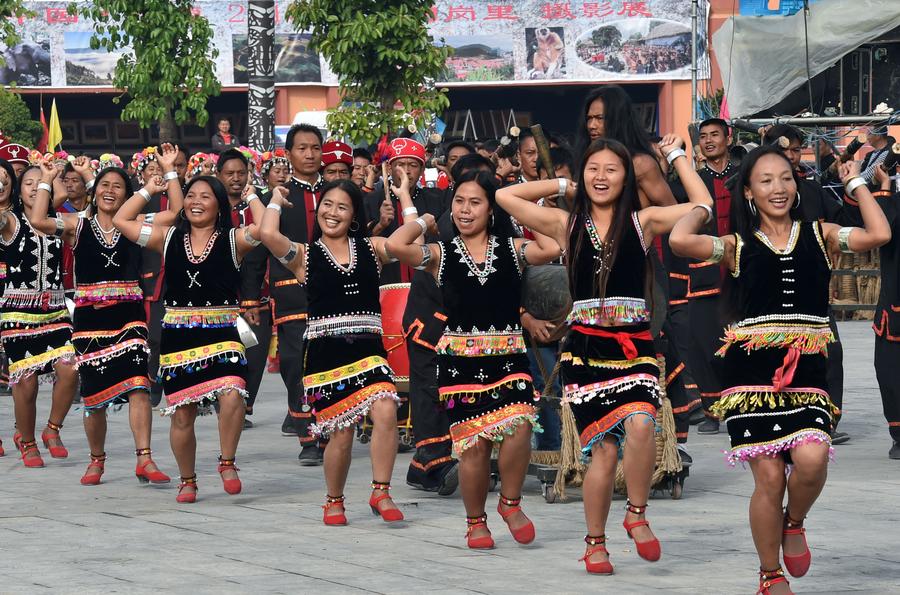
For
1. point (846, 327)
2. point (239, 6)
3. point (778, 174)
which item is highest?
point (239, 6)

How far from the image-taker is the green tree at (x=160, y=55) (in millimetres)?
22469

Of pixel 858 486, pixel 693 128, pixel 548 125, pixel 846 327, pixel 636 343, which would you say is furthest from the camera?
pixel 548 125

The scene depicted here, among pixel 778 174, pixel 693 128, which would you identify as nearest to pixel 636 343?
pixel 778 174

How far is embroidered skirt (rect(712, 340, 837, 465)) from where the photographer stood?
6023 millimetres

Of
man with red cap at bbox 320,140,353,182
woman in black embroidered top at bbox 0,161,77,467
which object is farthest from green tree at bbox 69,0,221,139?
woman in black embroidered top at bbox 0,161,77,467

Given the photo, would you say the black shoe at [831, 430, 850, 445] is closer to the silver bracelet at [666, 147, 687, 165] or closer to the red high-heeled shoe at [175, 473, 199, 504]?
the silver bracelet at [666, 147, 687, 165]

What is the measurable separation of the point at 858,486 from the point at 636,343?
8.80 feet

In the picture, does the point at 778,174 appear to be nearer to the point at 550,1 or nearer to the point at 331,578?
the point at 331,578

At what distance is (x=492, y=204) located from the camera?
7.44 metres

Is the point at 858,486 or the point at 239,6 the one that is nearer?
the point at 858,486

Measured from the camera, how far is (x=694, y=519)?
7.82 m

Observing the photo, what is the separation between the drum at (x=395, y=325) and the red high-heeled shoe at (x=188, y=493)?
68.8 inches

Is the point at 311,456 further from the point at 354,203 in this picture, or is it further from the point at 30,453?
the point at 354,203

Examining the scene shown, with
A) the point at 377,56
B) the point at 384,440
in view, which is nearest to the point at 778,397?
the point at 384,440
